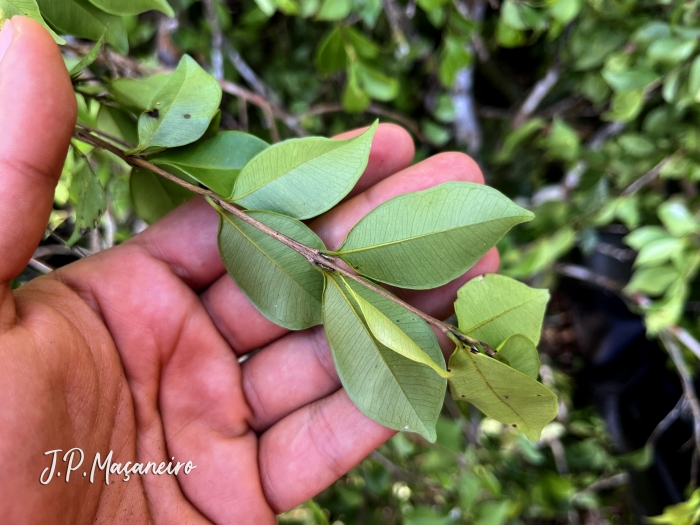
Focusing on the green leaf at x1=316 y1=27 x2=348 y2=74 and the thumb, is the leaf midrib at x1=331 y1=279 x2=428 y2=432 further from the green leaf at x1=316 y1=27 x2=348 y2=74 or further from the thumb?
the green leaf at x1=316 y1=27 x2=348 y2=74

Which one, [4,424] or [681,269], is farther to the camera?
[681,269]

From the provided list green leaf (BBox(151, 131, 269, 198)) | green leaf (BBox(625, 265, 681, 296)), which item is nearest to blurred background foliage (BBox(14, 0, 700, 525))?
green leaf (BBox(625, 265, 681, 296))

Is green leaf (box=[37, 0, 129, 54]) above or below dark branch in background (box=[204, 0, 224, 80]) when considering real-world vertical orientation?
above

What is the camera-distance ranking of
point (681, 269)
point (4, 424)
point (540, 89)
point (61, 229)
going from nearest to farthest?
point (4, 424) < point (61, 229) < point (681, 269) < point (540, 89)

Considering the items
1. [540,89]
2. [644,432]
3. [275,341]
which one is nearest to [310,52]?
[540,89]

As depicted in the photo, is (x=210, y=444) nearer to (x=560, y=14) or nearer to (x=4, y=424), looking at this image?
(x=4, y=424)

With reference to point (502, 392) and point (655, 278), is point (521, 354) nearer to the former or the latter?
point (502, 392)

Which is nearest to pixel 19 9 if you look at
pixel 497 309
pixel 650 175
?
pixel 497 309
